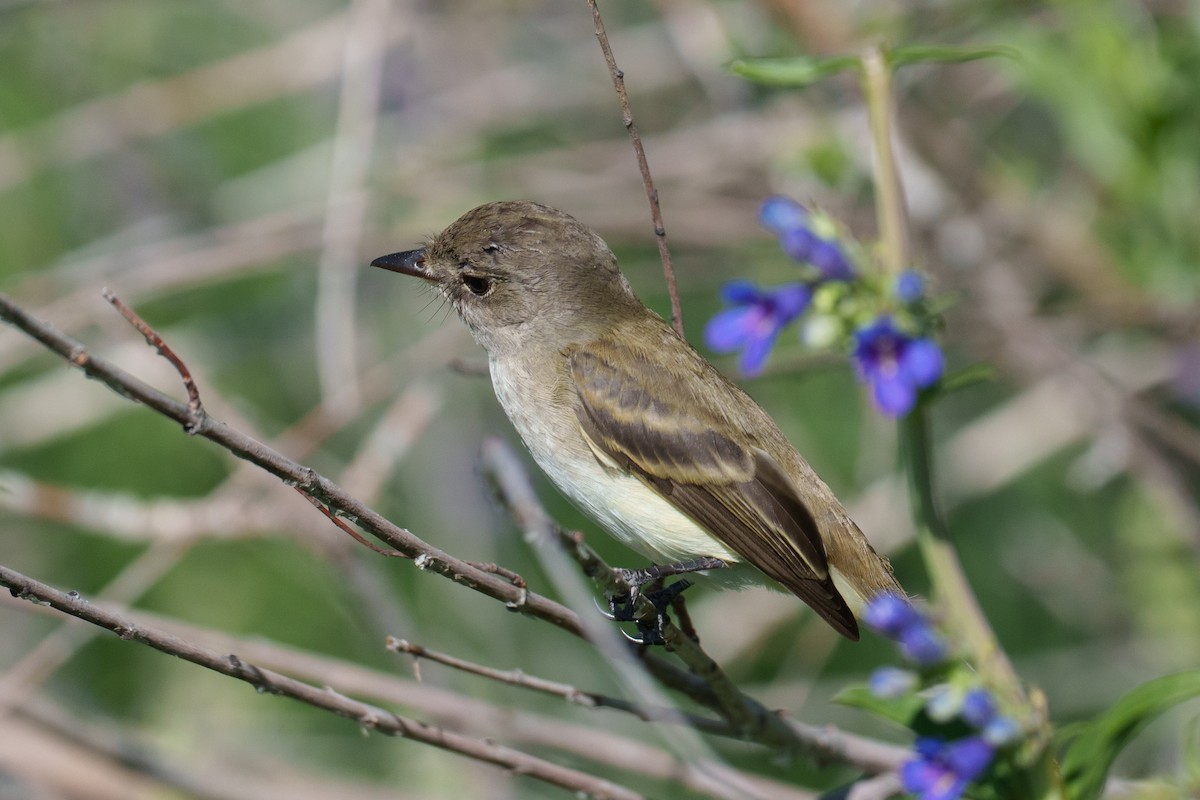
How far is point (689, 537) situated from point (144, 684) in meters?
3.28

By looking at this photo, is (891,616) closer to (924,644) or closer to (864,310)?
(924,644)

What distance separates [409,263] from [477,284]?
0.68 feet

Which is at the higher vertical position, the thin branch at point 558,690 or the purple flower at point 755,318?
the purple flower at point 755,318

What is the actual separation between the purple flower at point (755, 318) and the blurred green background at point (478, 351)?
111cm

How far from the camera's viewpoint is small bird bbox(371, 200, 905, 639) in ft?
11.0

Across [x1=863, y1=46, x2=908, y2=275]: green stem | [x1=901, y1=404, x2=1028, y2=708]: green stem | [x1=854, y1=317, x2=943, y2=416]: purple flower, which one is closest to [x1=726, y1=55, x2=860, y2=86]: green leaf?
[x1=863, y1=46, x2=908, y2=275]: green stem

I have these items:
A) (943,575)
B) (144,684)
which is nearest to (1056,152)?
(943,575)

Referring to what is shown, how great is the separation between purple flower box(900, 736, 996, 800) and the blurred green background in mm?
1741

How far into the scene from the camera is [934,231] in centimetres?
530

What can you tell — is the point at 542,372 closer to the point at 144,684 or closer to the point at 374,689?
the point at 374,689

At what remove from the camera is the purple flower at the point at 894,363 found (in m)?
2.63

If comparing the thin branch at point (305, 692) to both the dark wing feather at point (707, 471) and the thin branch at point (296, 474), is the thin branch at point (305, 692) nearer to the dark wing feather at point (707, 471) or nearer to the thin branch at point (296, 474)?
the thin branch at point (296, 474)

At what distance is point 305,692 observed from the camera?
2.41 metres

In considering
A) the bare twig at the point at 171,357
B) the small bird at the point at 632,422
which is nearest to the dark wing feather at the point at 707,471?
the small bird at the point at 632,422
